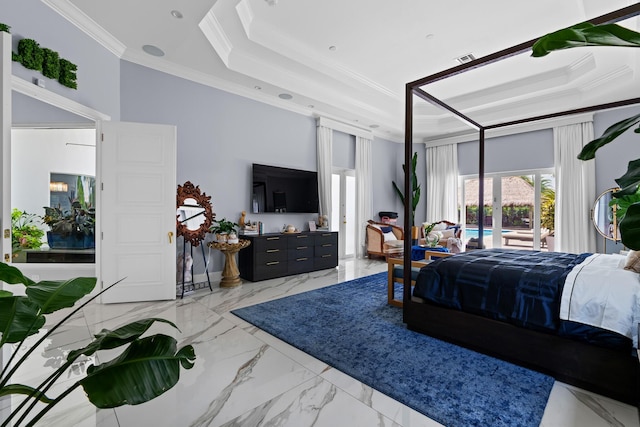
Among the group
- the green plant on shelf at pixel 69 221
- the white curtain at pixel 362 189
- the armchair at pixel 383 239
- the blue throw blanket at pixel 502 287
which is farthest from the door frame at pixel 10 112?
the armchair at pixel 383 239

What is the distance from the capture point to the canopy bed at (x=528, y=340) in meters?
1.78

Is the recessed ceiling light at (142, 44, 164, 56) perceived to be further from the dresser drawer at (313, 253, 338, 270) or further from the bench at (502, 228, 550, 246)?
the bench at (502, 228, 550, 246)

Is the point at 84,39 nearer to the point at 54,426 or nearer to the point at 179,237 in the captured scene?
the point at 179,237

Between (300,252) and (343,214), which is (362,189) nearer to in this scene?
(343,214)

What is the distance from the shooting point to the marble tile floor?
5.38 feet

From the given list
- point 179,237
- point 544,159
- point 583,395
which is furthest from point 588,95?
point 179,237

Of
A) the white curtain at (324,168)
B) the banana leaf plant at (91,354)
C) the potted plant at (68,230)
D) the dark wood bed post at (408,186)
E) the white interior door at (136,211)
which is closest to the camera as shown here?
the banana leaf plant at (91,354)

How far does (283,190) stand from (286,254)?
1111mm

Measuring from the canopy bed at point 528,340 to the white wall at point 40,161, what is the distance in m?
4.60

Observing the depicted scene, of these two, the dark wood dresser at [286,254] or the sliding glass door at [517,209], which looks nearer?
the dark wood dresser at [286,254]

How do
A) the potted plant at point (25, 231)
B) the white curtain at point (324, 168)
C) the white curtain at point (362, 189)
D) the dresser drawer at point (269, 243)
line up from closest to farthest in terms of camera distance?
1. the potted plant at point (25, 231)
2. the dresser drawer at point (269, 243)
3. the white curtain at point (324, 168)
4. the white curtain at point (362, 189)

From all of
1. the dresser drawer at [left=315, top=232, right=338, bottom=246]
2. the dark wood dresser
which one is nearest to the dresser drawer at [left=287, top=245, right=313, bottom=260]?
the dark wood dresser

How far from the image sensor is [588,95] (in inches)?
198

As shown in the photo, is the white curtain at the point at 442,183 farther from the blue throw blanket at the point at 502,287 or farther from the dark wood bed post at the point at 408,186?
the dark wood bed post at the point at 408,186
